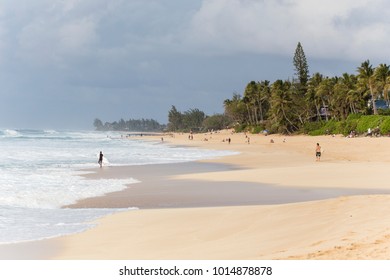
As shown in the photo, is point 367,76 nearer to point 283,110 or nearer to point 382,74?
point 382,74

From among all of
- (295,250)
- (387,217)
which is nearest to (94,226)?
(295,250)

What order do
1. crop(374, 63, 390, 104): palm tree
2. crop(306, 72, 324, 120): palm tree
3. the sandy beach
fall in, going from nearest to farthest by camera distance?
1. the sandy beach
2. crop(374, 63, 390, 104): palm tree
3. crop(306, 72, 324, 120): palm tree

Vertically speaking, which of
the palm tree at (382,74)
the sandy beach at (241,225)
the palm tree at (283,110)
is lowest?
the sandy beach at (241,225)

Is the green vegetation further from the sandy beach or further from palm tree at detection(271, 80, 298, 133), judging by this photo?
Result: the sandy beach

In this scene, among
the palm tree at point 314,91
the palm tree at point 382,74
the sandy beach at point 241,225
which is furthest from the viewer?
the palm tree at point 314,91

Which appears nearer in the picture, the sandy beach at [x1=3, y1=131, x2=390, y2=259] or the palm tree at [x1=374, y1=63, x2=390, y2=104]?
the sandy beach at [x1=3, y1=131, x2=390, y2=259]

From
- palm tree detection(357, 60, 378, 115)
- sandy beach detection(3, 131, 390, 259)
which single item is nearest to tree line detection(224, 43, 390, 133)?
palm tree detection(357, 60, 378, 115)

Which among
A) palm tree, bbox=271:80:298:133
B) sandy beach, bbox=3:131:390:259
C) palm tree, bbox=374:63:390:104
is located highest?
palm tree, bbox=374:63:390:104

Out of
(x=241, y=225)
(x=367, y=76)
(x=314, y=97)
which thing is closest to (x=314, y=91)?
(x=314, y=97)

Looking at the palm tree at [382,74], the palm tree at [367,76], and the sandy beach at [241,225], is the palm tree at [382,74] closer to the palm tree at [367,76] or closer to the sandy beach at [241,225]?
the palm tree at [367,76]

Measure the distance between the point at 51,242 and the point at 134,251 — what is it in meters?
1.94

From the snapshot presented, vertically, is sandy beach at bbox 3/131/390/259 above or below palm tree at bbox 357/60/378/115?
below

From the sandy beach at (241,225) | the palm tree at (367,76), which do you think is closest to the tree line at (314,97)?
the palm tree at (367,76)
